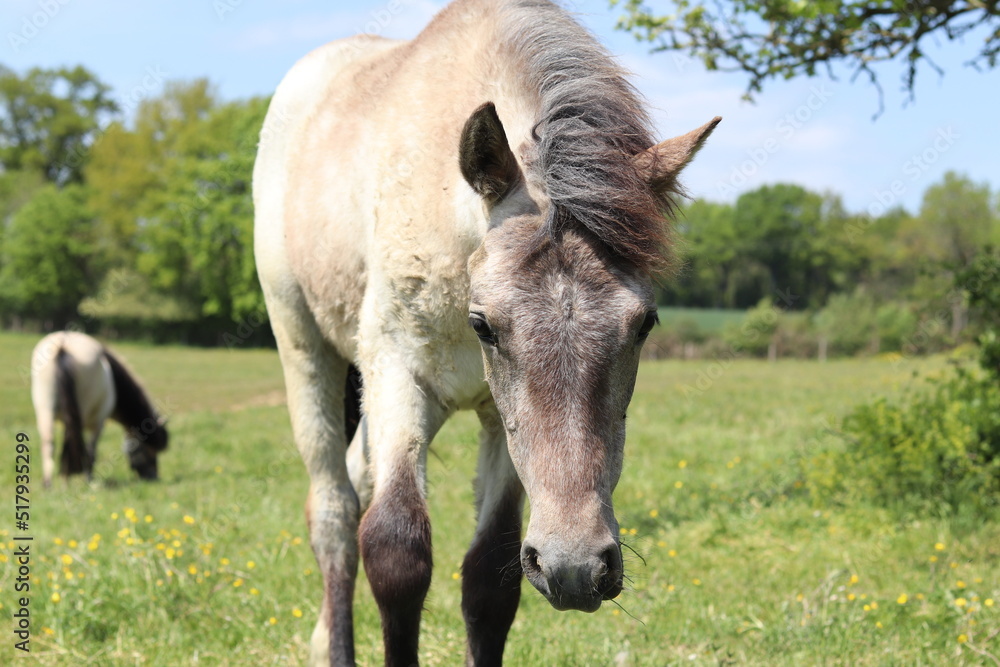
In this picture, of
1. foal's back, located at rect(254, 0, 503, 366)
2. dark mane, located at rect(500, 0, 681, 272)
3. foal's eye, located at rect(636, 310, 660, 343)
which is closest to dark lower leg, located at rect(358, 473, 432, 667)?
foal's back, located at rect(254, 0, 503, 366)

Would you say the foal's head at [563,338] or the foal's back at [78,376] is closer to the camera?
the foal's head at [563,338]

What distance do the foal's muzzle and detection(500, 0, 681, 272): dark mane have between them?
30.1 inches

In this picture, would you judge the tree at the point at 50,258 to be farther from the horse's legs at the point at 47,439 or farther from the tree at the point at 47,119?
the horse's legs at the point at 47,439

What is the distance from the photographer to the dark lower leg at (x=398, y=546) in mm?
2619

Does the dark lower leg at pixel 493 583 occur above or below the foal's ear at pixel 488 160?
below

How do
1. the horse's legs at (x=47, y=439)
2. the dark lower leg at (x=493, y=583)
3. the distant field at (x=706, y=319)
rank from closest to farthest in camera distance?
the dark lower leg at (x=493, y=583)
the horse's legs at (x=47, y=439)
the distant field at (x=706, y=319)

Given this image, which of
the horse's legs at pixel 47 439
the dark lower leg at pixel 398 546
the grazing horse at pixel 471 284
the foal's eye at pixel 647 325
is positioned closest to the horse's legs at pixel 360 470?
the grazing horse at pixel 471 284

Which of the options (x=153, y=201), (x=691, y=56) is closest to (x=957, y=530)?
(x=691, y=56)

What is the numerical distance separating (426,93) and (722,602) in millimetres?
3037

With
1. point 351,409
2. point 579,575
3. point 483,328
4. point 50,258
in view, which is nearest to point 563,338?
point 483,328

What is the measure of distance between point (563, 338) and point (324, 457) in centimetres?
189

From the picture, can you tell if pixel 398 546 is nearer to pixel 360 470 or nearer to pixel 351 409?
pixel 360 470

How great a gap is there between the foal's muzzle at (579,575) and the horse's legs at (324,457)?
5.46ft

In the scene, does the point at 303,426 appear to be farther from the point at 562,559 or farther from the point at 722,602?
the point at 722,602
